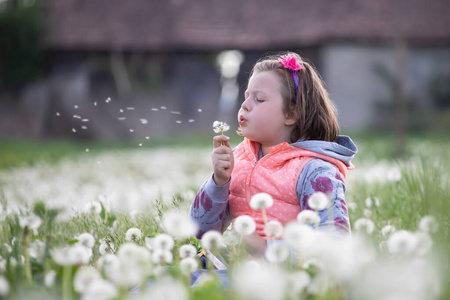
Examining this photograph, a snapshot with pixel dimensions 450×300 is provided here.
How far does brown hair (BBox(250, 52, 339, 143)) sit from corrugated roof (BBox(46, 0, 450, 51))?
55.5ft

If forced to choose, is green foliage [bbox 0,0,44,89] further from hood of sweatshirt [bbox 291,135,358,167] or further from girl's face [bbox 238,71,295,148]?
hood of sweatshirt [bbox 291,135,358,167]

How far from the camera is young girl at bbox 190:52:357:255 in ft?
7.71

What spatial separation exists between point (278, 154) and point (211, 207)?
40cm

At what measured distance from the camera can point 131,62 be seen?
798 inches

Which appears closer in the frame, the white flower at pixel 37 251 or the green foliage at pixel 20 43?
the white flower at pixel 37 251

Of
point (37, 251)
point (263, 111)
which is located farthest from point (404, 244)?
point (37, 251)

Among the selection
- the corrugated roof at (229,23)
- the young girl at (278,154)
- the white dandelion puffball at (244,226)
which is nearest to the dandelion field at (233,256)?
the white dandelion puffball at (244,226)

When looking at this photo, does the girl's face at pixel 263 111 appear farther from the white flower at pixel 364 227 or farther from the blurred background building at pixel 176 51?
the blurred background building at pixel 176 51

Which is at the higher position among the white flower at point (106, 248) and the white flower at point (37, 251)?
the white flower at point (37, 251)

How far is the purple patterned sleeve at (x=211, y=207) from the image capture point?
244 cm

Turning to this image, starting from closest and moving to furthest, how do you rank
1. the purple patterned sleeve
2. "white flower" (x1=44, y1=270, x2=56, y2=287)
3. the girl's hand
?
"white flower" (x1=44, y1=270, x2=56, y2=287), the girl's hand, the purple patterned sleeve

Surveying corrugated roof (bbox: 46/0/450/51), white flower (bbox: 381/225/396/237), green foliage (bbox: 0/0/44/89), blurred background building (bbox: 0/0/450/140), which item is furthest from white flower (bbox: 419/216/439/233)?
green foliage (bbox: 0/0/44/89)

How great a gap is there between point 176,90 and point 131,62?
6.64 ft

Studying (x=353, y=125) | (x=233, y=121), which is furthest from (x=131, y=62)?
(x=353, y=125)
